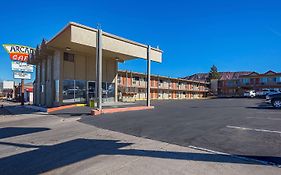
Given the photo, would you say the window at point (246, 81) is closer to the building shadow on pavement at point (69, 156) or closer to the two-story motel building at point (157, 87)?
the two-story motel building at point (157, 87)

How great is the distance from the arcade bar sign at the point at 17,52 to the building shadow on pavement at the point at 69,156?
90.3 ft

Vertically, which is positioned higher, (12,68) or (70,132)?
(12,68)

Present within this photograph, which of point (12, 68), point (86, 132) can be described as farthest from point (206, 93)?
point (86, 132)

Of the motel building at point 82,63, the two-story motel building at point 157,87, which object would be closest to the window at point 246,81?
the two-story motel building at point 157,87

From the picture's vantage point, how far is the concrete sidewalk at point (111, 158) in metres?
4.21

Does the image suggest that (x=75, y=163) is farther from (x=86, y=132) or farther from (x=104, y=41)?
(x=104, y=41)

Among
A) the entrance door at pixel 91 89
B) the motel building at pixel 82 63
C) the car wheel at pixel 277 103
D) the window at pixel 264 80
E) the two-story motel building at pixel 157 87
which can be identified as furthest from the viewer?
the window at pixel 264 80

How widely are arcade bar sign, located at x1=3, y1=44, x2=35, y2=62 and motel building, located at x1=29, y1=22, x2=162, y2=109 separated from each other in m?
9.74

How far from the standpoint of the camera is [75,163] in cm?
471

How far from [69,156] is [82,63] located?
14900mm

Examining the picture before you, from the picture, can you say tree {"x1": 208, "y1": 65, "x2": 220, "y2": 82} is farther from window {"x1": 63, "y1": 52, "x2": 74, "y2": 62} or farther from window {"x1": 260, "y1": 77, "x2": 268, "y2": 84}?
window {"x1": 63, "y1": 52, "x2": 74, "y2": 62}

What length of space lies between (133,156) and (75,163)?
4.41 feet

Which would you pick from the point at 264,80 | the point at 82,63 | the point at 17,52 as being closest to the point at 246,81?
the point at 264,80

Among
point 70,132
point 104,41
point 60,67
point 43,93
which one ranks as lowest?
point 70,132
